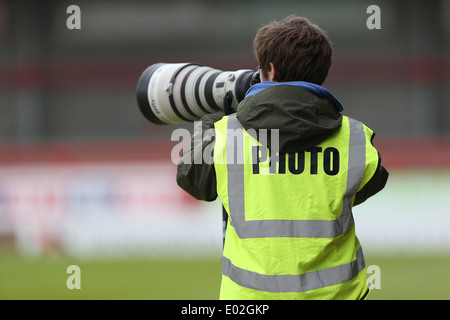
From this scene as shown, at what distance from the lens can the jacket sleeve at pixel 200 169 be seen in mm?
1608

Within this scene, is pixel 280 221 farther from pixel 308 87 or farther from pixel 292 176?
pixel 308 87

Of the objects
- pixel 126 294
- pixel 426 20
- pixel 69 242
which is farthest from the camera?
pixel 426 20

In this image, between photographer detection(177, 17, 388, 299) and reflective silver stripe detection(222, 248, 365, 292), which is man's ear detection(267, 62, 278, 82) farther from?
reflective silver stripe detection(222, 248, 365, 292)

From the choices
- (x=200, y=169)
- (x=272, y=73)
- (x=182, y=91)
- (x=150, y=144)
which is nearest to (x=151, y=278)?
(x=150, y=144)

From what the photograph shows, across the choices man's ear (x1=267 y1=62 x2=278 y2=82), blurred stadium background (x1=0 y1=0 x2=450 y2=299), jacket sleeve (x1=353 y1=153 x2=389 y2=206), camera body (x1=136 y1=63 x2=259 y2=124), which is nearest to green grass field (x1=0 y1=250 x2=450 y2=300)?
blurred stadium background (x1=0 y1=0 x2=450 y2=299)

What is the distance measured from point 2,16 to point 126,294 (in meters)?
7.91

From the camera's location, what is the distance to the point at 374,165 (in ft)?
5.21

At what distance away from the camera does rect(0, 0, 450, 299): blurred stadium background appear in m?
5.39

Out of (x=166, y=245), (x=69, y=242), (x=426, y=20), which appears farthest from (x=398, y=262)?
(x=426, y=20)

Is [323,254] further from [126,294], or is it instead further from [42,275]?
[42,275]

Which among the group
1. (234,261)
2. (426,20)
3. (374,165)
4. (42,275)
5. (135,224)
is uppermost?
(426,20)

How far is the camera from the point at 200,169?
1.62 metres

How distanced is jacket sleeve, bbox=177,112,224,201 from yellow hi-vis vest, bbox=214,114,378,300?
0.10ft

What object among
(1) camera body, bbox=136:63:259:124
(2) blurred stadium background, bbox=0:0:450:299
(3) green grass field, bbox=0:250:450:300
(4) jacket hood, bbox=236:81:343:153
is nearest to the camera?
(4) jacket hood, bbox=236:81:343:153
